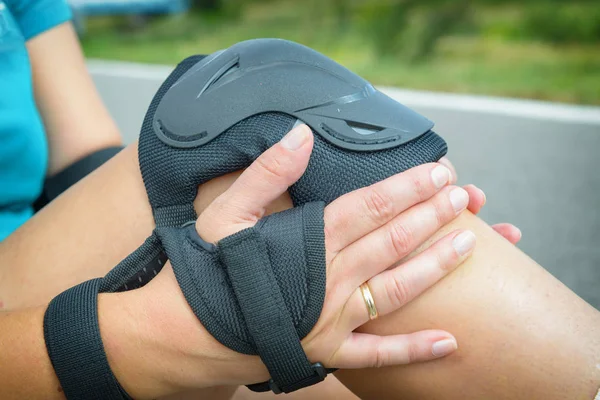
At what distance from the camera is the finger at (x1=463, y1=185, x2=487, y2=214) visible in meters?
0.60

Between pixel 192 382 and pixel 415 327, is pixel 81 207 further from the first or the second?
pixel 415 327

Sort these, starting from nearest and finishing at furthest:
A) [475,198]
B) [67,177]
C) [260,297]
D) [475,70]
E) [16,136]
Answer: [260,297] < [475,198] < [16,136] < [67,177] < [475,70]

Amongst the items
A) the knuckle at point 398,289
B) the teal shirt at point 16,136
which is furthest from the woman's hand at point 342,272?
the teal shirt at point 16,136

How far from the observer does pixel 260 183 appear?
0.53m

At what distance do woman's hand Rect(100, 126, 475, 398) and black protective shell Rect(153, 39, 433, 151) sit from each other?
0.15ft

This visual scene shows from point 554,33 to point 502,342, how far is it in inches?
83.0

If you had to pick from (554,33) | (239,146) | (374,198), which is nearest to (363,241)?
(374,198)

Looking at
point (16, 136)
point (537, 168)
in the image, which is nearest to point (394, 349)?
point (16, 136)

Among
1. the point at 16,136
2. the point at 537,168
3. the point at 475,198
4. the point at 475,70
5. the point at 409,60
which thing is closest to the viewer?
the point at 475,198

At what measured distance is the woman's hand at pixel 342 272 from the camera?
0.52m

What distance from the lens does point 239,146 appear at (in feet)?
1.86

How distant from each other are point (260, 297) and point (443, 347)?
0.17m

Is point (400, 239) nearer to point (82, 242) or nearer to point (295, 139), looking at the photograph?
point (295, 139)

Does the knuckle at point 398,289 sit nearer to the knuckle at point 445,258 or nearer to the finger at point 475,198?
the knuckle at point 445,258
